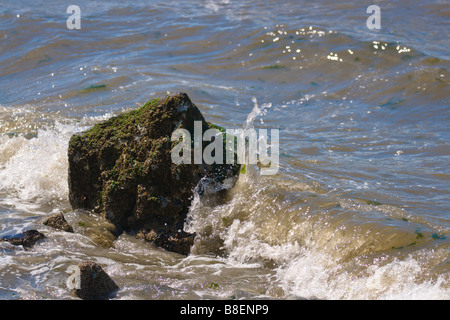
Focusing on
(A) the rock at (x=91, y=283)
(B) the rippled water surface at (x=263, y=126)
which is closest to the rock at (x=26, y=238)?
(B) the rippled water surface at (x=263, y=126)

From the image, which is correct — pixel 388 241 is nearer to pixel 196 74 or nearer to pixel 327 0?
pixel 196 74

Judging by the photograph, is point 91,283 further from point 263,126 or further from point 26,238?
point 263,126

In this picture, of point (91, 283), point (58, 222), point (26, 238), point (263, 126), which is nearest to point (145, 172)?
point (58, 222)

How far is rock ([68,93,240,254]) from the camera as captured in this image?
185 inches

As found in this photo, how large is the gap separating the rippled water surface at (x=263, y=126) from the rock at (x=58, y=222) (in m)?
0.11

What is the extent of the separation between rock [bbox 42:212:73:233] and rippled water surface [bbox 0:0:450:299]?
0.37 feet

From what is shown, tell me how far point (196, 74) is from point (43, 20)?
536 cm

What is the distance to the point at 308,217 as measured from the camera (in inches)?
179

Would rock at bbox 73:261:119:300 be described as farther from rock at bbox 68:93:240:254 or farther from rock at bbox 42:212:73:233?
rock at bbox 42:212:73:233

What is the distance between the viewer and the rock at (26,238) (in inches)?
177

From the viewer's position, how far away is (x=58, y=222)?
4867 millimetres

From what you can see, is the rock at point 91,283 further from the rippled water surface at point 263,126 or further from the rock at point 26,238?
the rock at point 26,238

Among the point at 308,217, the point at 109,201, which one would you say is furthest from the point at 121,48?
the point at 308,217

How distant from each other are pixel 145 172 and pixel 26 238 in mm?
1031
